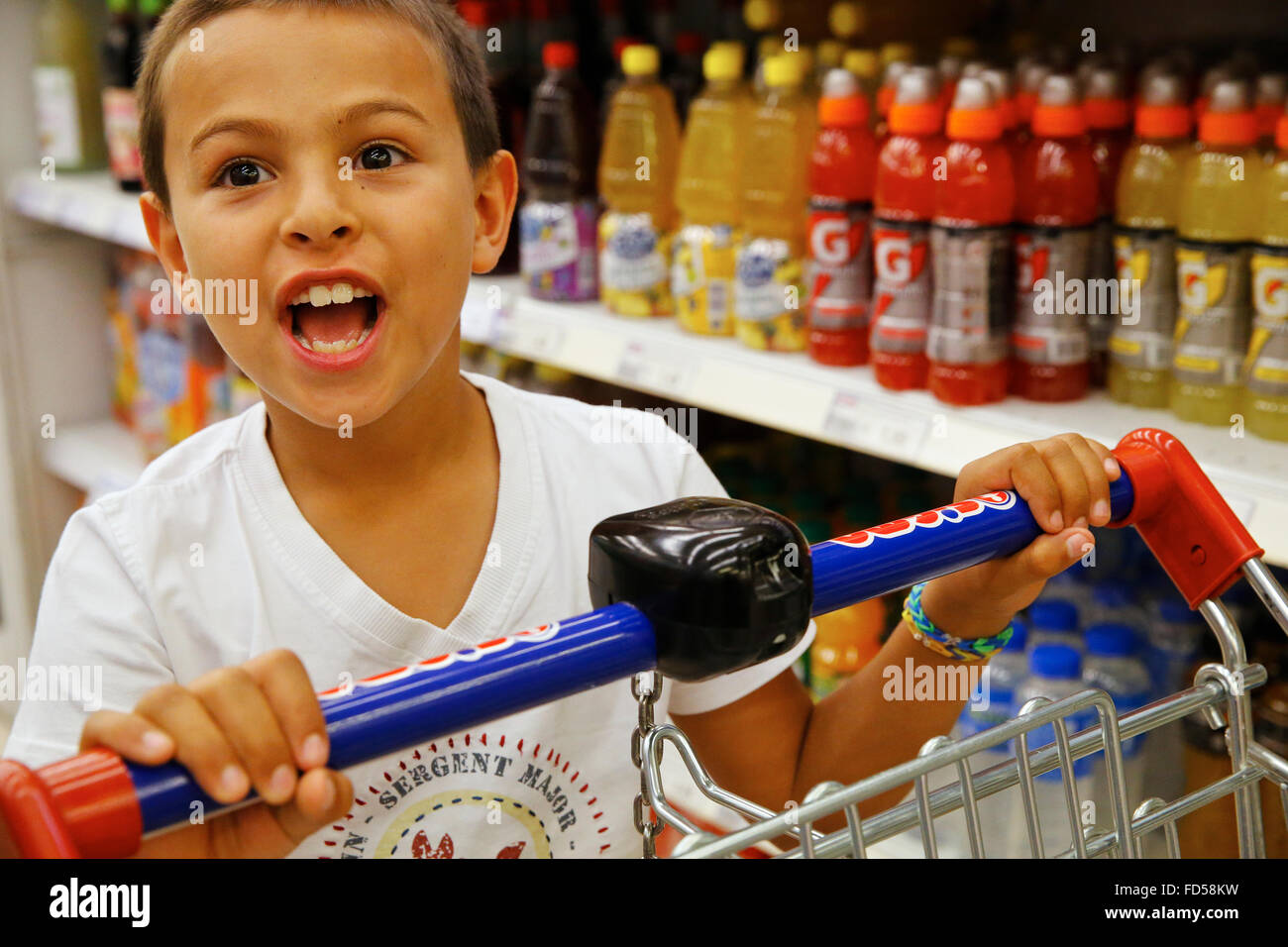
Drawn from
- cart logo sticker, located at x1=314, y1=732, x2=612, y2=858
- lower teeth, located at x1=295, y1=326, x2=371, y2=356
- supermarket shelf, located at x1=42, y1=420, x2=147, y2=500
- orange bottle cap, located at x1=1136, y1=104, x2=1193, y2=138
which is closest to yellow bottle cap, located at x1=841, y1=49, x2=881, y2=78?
orange bottle cap, located at x1=1136, y1=104, x2=1193, y2=138

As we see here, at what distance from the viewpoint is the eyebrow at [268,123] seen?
0.91 metres

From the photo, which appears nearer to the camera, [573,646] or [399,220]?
[573,646]

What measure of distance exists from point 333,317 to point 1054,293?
2.94 ft

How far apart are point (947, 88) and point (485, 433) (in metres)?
0.88

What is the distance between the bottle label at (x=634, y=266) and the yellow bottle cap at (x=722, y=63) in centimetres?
22

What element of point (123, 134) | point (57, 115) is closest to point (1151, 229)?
point (123, 134)

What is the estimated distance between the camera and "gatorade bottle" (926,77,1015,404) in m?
1.54

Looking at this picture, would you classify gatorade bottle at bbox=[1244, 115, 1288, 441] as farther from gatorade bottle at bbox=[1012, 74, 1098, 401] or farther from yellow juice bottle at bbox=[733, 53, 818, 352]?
yellow juice bottle at bbox=[733, 53, 818, 352]

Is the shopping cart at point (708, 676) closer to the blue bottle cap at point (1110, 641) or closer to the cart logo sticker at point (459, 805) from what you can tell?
the cart logo sticker at point (459, 805)

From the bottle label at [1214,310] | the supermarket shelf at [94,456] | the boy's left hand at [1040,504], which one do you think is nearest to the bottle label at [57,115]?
the supermarket shelf at [94,456]

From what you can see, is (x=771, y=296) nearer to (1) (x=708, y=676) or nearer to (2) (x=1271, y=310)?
(2) (x=1271, y=310)
